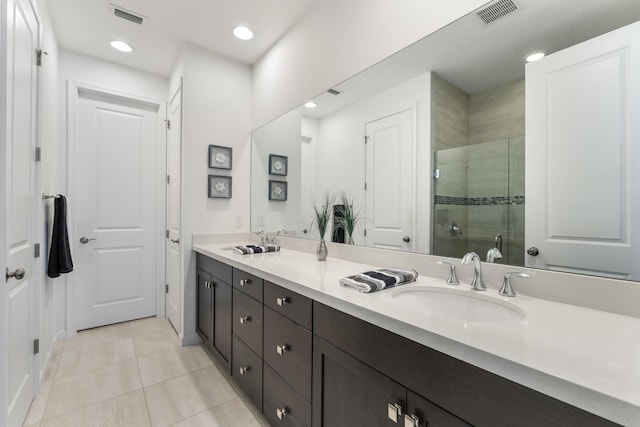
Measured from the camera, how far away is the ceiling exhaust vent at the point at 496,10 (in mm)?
1089

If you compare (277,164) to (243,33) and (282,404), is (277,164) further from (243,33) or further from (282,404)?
(282,404)

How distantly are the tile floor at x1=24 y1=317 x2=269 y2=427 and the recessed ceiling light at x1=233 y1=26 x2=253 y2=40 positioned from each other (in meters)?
2.64

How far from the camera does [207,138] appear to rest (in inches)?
100

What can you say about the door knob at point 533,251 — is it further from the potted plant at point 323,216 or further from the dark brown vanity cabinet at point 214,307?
the dark brown vanity cabinet at point 214,307

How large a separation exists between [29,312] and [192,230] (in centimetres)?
111

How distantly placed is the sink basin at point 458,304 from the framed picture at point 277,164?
167 centimetres

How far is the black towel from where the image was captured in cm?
219

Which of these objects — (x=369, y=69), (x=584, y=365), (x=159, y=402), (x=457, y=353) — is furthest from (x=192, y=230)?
(x=584, y=365)

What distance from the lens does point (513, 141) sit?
110 cm

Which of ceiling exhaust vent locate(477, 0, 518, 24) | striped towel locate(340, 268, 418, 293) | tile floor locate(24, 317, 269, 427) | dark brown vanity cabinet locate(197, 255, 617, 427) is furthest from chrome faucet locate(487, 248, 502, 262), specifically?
tile floor locate(24, 317, 269, 427)

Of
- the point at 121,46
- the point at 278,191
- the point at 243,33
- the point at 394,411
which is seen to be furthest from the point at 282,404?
A: the point at 121,46

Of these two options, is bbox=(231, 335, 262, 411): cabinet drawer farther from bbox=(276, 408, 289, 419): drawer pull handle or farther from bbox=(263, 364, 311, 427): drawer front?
bbox=(276, 408, 289, 419): drawer pull handle

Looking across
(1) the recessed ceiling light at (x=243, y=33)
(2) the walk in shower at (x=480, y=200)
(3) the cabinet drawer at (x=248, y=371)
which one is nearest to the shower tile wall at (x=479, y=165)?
(2) the walk in shower at (x=480, y=200)

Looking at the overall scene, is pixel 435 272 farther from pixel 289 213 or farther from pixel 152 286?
pixel 152 286
